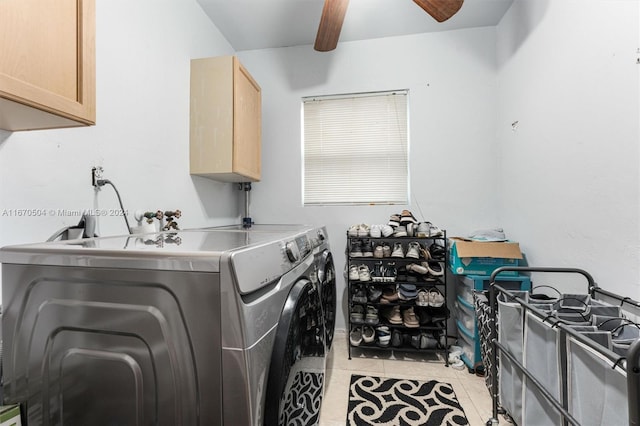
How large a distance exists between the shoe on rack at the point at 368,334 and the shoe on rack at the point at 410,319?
26 centimetres

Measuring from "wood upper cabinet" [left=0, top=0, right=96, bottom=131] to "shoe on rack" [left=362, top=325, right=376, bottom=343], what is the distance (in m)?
2.06

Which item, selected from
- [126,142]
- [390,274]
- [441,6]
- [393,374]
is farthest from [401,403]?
[441,6]

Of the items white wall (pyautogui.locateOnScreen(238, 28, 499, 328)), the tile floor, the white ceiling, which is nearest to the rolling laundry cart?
the tile floor

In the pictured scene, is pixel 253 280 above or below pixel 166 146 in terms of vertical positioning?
below

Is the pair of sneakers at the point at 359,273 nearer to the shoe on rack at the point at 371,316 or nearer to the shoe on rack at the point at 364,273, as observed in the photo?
the shoe on rack at the point at 364,273

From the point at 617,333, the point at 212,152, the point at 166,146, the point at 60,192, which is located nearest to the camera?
the point at 617,333

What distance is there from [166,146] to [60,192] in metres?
0.66

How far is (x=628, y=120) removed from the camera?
1.13 metres

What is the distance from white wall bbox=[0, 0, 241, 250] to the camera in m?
0.97

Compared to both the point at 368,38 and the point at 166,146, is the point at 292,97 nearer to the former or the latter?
the point at 368,38

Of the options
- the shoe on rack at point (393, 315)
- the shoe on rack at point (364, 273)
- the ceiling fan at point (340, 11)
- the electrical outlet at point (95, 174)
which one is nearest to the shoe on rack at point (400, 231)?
the shoe on rack at point (364, 273)

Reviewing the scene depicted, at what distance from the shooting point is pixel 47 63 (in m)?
0.69

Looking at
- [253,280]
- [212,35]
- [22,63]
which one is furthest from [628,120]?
[212,35]

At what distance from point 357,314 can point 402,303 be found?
368mm
